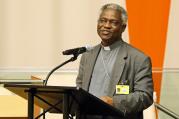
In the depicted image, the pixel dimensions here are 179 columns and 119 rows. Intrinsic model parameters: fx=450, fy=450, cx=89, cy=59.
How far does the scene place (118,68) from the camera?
9.91 ft

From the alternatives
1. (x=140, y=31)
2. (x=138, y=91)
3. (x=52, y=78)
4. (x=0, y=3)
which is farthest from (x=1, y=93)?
(x=138, y=91)

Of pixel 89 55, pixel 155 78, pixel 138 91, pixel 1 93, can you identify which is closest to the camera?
pixel 138 91

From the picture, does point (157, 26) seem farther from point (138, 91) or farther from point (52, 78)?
point (138, 91)

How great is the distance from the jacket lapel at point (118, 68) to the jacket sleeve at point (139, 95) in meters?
0.09

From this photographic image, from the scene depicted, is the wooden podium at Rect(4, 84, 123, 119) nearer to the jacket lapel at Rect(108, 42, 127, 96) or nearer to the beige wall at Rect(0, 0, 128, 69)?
the jacket lapel at Rect(108, 42, 127, 96)

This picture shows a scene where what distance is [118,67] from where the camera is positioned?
303cm

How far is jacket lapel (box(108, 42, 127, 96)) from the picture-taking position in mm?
2971

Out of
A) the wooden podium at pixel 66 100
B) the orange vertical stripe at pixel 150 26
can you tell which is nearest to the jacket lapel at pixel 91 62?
the wooden podium at pixel 66 100

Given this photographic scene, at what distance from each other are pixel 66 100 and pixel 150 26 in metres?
2.74

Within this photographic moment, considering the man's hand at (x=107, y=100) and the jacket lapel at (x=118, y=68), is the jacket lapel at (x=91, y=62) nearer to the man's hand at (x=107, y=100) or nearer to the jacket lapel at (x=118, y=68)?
the jacket lapel at (x=118, y=68)

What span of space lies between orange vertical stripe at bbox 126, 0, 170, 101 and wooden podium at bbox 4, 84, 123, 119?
2303 mm

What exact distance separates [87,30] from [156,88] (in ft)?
3.20

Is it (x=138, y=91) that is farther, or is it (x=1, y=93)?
(x=1, y=93)

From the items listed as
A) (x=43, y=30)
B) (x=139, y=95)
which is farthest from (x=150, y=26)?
(x=139, y=95)
